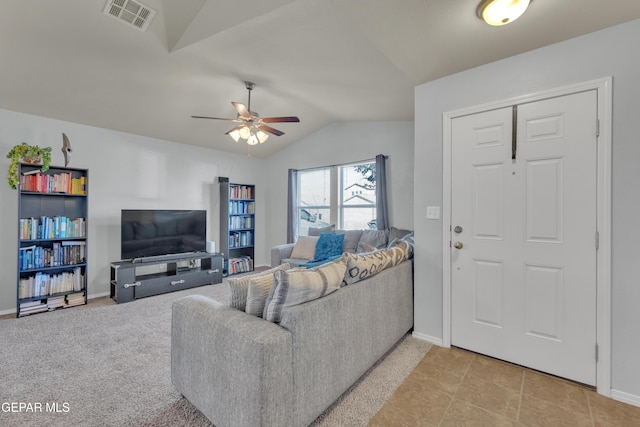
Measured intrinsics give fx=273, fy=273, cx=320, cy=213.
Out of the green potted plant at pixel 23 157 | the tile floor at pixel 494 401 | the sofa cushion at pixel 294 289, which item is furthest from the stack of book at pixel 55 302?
the tile floor at pixel 494 401

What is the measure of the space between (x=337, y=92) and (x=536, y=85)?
2.00 meters

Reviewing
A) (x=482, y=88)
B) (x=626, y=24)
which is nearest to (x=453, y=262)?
(x=482, y=88)

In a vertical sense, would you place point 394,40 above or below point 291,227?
above

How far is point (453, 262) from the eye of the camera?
243 cm

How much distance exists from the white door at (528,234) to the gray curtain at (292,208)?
→ 11.4 feet

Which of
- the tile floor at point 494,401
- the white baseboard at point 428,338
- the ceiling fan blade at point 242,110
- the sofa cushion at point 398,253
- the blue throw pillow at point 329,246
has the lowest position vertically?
the tile floor at point 494,401

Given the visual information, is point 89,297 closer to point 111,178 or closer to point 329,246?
point 111,178

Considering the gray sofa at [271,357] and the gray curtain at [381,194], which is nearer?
the gray sofa at [271,357]

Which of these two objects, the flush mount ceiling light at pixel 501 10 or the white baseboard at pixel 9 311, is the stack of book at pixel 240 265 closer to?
the white baseboard at pixel 9 311

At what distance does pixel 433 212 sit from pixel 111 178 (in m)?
4.40

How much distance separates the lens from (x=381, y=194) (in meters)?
4.30

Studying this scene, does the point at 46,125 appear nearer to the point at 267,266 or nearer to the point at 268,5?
the point at 268,5

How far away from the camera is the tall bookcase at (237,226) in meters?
5.12

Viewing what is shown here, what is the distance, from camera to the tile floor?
5.19 ft
